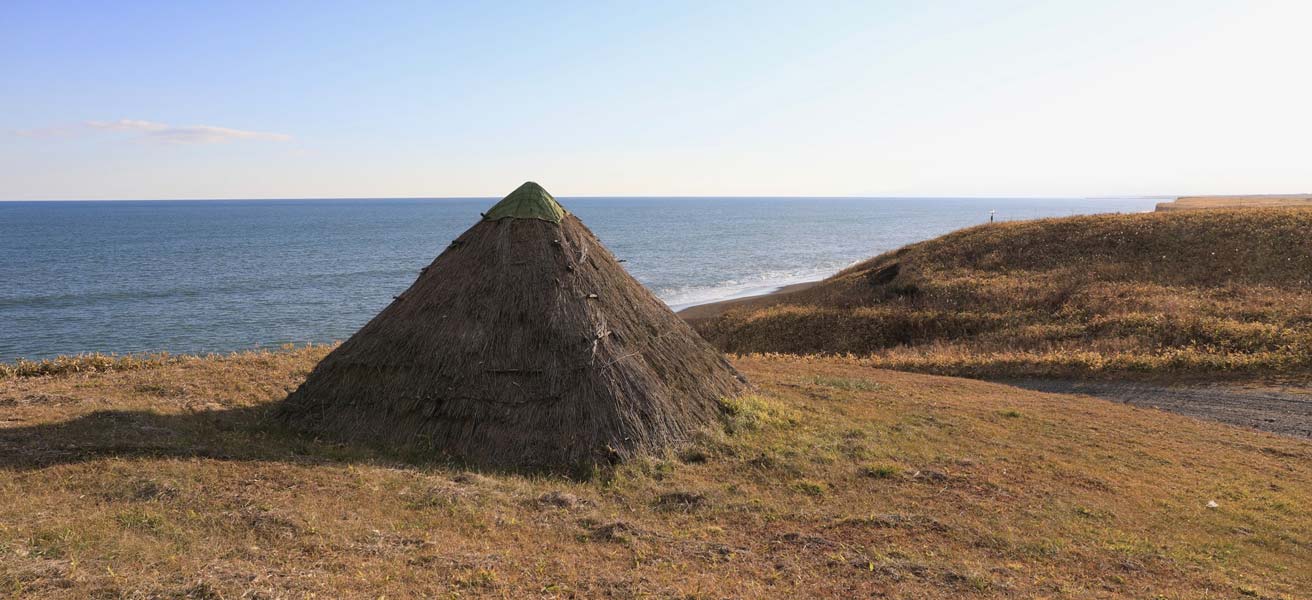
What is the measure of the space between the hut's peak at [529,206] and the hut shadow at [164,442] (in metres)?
5.17

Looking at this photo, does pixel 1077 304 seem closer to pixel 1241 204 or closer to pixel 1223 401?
pixel 1223 401

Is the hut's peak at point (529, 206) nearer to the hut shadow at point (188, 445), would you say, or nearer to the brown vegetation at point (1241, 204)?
the hut shadow at point (188, 445)

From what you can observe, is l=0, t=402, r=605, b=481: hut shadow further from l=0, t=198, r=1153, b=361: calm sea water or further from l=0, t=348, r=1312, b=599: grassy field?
l=0, t=198, r=1153, b=361: calm sea water

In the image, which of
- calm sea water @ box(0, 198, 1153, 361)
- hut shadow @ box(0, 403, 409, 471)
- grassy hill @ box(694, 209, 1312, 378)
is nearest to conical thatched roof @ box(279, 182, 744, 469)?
hut shadow @ box(0, 403, 409, 471)

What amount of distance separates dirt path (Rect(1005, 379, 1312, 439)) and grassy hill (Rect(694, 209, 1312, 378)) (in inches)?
63.0

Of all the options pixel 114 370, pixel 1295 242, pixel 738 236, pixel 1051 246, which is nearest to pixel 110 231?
pixel 738 236

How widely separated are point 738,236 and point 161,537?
121 metres

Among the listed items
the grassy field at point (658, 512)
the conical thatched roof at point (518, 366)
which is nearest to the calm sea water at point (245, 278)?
the conical thatched roof at point (518, 366)

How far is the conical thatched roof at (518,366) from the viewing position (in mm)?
11727

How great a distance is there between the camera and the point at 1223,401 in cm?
1811

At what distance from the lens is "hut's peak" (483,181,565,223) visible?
14164mm

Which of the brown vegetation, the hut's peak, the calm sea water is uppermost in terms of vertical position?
the brown vegetation

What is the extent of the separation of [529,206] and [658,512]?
7.01 m

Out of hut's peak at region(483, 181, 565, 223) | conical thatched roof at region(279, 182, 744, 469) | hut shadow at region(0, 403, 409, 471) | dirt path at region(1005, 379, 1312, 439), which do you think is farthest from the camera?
dirt path at region(1005, 379, 1312, 439)
